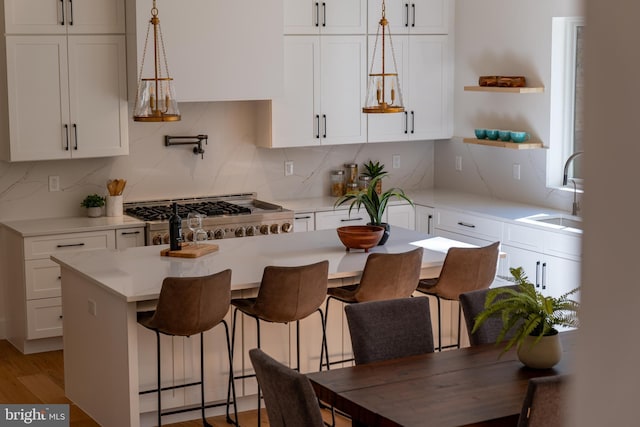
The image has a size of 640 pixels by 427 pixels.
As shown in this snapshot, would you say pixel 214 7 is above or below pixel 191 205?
above

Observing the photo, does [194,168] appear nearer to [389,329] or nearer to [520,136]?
[520,136]

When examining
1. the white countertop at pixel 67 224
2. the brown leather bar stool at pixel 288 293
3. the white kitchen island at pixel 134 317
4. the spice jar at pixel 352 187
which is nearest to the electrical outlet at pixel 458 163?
the spice jar at pixel 352 187

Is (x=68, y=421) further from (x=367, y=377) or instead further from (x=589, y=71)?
(x=589, y=71)

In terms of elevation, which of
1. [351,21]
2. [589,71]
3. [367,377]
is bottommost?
[367,377]

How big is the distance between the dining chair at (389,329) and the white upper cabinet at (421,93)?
373 centimetres

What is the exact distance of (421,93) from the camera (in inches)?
295

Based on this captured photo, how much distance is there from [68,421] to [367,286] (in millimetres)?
1787

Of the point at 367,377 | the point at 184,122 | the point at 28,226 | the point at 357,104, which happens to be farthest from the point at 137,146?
the point at 367,377

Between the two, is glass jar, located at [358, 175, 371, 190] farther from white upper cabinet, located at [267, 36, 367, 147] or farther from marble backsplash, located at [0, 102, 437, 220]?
white upper cabinet, located at [267, 36, 367, 147]

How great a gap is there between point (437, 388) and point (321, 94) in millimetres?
4337

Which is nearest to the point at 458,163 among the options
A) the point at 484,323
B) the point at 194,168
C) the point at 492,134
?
the point at 492,134

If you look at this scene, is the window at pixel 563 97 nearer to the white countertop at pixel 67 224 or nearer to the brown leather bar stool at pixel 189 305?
the white countertop at pixel 67 224

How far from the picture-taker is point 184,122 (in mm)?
6824

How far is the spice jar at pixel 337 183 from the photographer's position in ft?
24.6
